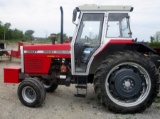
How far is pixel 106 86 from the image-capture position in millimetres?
5898

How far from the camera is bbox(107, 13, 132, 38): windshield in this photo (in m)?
6.22

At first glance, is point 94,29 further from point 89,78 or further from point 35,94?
point 35,94

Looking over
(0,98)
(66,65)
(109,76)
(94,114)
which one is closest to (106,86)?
(109,76)

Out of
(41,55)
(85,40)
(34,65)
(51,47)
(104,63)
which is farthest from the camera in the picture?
(34,65)

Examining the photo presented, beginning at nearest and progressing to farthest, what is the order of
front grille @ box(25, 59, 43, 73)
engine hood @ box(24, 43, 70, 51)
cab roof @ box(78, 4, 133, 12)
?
cab roof @ box(78, 4, 133, 12) → engine hood @ box(24, 43, 70, 51) → front grille @ box(25, 59, 43, 73)

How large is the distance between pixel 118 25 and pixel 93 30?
619 millimetres

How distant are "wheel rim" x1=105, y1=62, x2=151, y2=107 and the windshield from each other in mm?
768

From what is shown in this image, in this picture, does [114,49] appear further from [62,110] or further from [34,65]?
[34,65]

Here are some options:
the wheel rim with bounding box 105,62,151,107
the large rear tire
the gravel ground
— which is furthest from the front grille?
the wheel rim with bounding box 105,62,151,107

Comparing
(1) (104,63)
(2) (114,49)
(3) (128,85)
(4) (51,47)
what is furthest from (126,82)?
(4) (51,47)

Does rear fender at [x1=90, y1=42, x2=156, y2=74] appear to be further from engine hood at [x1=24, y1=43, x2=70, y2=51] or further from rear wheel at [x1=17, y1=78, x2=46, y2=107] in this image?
rear wheel at [x1=17, y1=78, x2=46, y2=107]

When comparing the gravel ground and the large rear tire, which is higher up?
the large rear tire

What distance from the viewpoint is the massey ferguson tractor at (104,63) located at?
19.3 ft

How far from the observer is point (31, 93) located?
641cm
